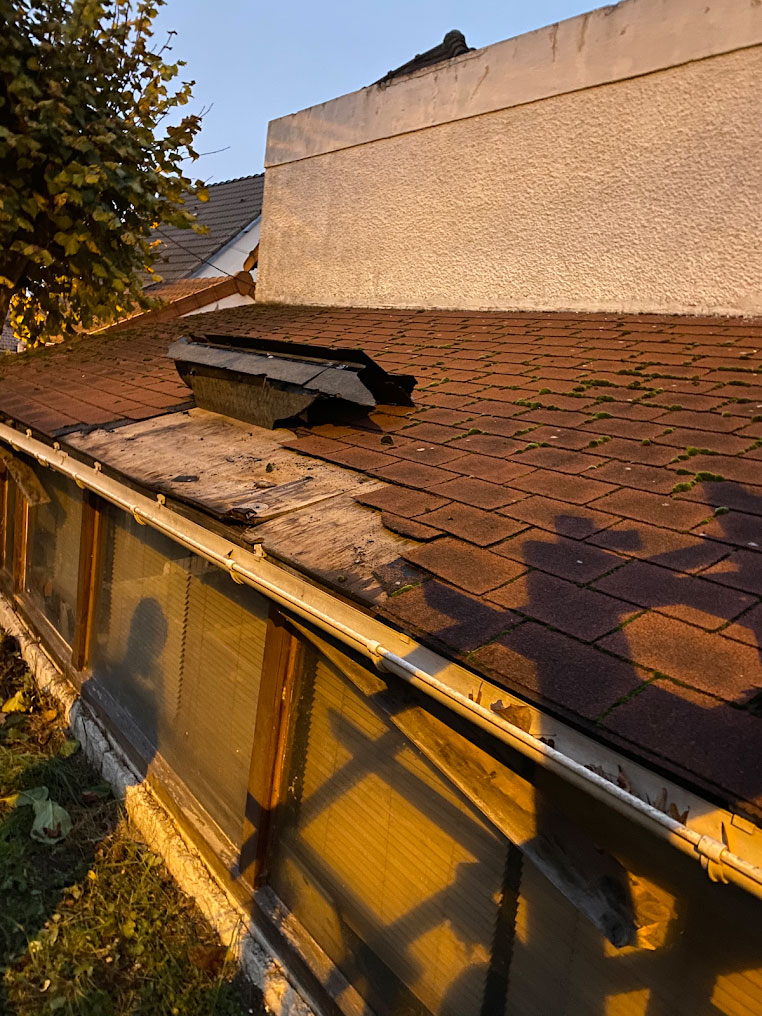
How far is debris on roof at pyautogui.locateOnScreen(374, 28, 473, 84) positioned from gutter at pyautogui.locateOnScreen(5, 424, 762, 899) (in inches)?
257

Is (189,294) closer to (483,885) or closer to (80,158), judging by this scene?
(80,158)

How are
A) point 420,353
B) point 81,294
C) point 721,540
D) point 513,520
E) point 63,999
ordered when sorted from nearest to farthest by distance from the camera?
1. point 721,540
2. point 513,520
3. point 63,999
4. point 420,353
5. point 81,294

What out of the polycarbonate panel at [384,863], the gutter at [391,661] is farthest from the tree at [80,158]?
the polycarbonate panel at [384,863]

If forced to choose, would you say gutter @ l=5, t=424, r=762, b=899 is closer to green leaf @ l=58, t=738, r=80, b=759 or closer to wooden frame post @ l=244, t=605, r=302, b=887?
wooden frame post @ l=244, t=605, r=302, b=887

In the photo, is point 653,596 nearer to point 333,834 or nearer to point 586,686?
point 586,686

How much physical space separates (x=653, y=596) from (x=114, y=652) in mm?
4634

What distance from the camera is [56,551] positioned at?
6664 mm

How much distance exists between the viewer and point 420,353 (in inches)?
214

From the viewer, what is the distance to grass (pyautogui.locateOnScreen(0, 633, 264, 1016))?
3342mm

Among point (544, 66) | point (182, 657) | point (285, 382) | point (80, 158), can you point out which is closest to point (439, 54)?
point (544, 66)

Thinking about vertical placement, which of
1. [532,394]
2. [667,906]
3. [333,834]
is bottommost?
[333,834]

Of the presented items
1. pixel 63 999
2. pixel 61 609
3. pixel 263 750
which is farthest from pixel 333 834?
pixel 61 609

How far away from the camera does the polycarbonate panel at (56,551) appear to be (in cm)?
624

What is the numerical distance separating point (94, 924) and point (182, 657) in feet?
5.02
